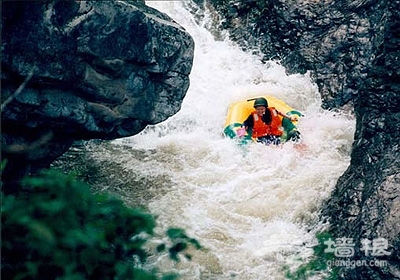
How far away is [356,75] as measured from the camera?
8.93m

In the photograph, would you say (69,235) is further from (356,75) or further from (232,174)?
(356,75)

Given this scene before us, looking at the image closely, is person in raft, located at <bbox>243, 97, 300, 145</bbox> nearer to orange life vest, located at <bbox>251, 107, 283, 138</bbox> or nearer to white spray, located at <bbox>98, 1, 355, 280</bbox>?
orange life vest, located at <bbox>251, 107, 283, 138</bbox>

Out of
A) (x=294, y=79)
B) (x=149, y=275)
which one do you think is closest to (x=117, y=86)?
(x=149, y=275)

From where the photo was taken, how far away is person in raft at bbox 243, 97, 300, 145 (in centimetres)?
823

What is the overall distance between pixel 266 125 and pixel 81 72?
4.17m

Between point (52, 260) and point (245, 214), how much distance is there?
4.35 meters

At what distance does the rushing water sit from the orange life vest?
0.29m

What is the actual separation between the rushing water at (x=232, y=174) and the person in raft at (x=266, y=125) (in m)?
0.21

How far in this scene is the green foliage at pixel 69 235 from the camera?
2354 millimetres

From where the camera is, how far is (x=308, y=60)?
9.66 metres

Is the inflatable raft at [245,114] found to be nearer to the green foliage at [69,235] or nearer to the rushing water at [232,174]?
the rushing water at [232,174]
